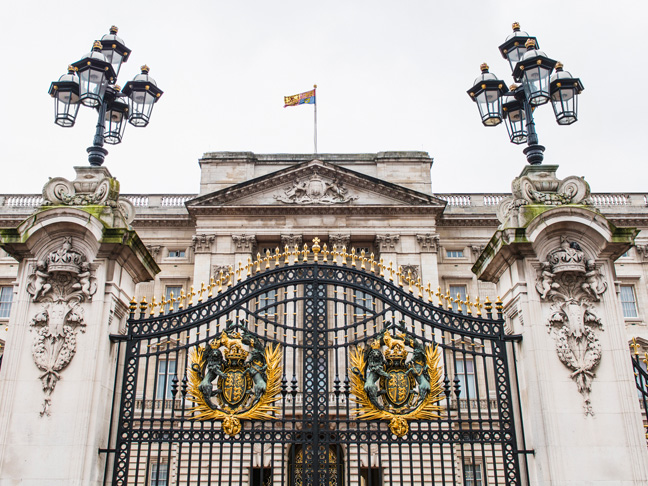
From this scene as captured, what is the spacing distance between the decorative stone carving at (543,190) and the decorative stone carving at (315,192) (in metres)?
23.3

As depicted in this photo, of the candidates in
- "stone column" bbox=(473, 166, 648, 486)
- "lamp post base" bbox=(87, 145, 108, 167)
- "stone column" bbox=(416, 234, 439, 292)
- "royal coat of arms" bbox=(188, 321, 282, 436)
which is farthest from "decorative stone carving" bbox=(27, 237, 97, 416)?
"stone column" bbox=(416, 234, 439, 292)

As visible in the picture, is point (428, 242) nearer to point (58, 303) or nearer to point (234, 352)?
point (234, 352)

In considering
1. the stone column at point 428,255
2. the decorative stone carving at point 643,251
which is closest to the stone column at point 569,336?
the stone column at point 428,255

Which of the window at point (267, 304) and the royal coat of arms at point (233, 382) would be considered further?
the window at point (267, 304)

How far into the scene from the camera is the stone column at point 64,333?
812cm

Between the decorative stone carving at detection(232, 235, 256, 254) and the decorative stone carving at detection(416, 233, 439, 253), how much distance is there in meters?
8.81

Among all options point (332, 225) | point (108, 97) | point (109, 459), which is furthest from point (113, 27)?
point (332, 225)

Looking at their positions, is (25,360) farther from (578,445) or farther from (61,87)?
(578,445)

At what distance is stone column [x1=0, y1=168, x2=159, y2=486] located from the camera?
8.12 m

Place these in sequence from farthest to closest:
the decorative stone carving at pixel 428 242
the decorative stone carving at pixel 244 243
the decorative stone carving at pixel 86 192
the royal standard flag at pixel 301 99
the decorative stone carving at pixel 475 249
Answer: the royal standard flag at pixel 301 99 < the decorative stone carving at pixel 475 249 < the decorative stone carving at pixel 428 242 < the decorative stone carving at pixel 244 243 < the decorative stone carving at pixel 86 192

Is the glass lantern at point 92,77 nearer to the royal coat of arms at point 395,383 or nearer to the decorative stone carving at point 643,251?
the royal coat of arms at point 395,383

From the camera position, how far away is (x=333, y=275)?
32.0 ft

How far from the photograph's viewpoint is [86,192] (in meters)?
9.51

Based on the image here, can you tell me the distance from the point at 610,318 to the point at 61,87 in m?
9.12
